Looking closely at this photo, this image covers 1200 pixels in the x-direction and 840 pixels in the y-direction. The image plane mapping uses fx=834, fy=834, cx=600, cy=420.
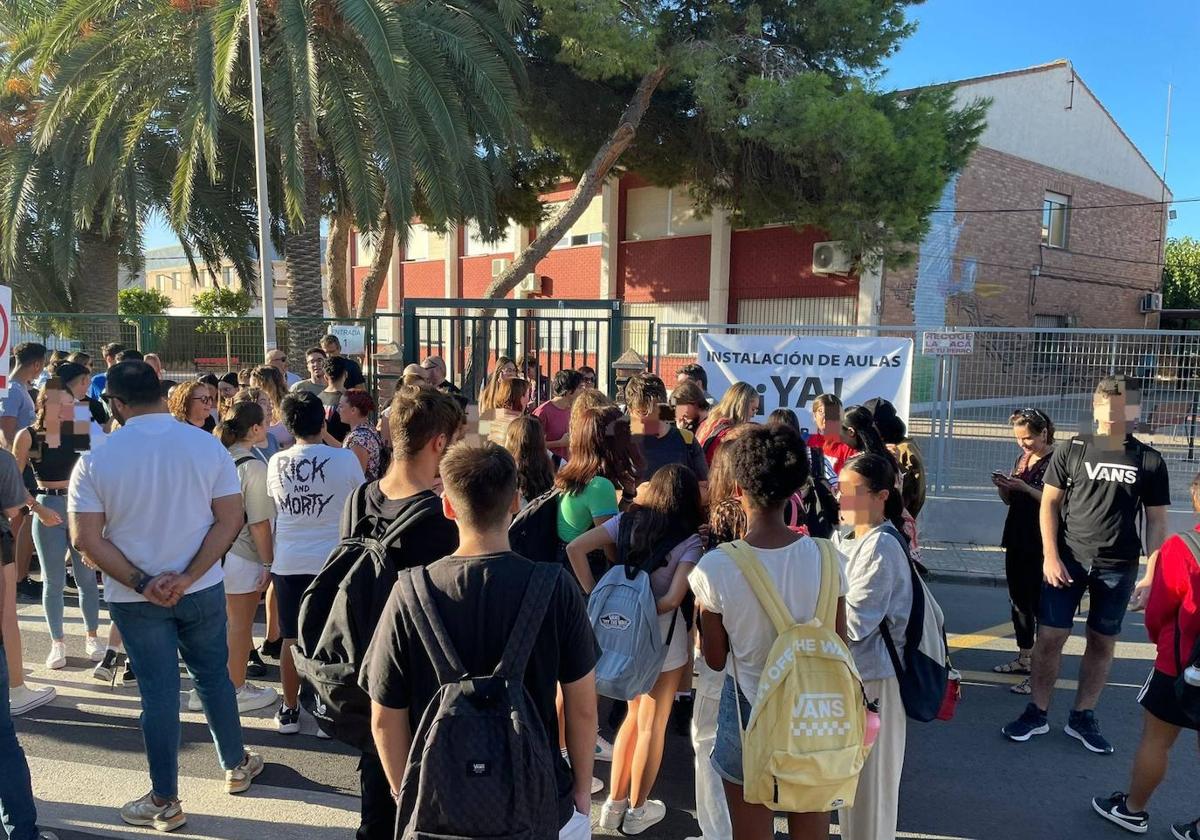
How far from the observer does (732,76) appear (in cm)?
1459

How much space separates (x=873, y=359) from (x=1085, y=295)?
62.4 ft

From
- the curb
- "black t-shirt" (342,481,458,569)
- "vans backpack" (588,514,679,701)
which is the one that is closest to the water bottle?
"vans backpack" (588,514,679,701)

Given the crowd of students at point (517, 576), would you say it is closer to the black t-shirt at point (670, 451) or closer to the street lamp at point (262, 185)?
the black t-shirt at point (670, 451)

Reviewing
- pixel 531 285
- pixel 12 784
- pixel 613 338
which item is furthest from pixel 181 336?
pixel 531 285

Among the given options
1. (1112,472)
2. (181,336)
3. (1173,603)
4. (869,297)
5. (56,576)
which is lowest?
(56,576)

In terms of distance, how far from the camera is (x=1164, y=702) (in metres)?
3.32

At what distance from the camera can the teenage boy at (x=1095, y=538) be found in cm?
413

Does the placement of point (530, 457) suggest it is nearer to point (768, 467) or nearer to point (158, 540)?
point (158, 540)

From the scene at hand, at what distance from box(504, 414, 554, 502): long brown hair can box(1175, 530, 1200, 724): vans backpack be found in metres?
2.64

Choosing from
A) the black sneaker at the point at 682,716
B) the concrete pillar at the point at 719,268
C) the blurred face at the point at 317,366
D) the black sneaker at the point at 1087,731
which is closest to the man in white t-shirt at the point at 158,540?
the black sneaker at the point at 682,716

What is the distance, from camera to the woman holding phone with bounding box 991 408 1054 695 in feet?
16.0

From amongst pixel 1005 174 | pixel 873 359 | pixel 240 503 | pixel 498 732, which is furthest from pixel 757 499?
pixel 1005 174

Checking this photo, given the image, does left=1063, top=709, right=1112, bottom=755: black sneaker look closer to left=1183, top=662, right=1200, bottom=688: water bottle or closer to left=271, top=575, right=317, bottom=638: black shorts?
left=1183, top=662, right=1200, bottom=688: water bottle

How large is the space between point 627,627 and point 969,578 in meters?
5.24
